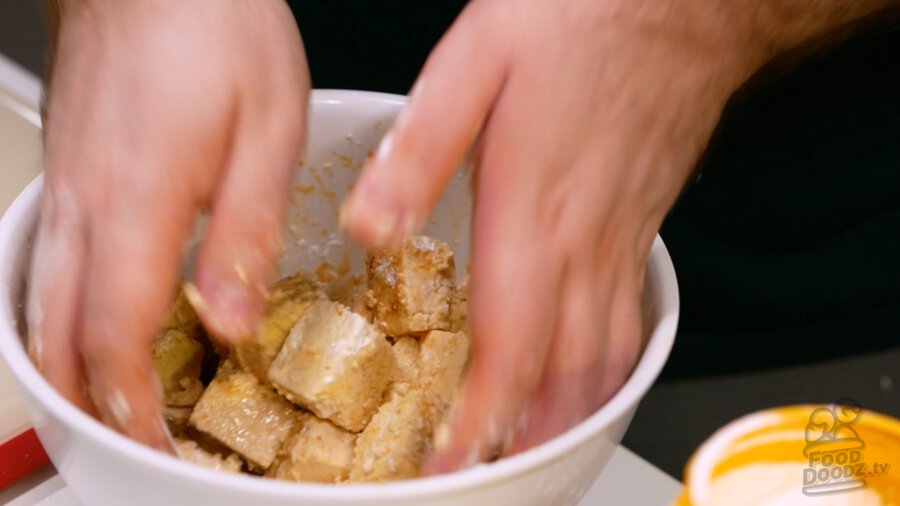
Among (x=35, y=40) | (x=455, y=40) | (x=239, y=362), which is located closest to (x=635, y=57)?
(x=455, y=40)

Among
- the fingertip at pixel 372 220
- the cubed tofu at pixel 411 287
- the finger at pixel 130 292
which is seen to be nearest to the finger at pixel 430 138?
the fingertip at pixel 372 220

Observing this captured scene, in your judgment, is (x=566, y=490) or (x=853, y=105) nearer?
(x=566, y=490)

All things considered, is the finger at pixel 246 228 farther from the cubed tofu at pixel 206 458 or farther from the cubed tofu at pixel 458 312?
the cubed tofu at pixel 458 312

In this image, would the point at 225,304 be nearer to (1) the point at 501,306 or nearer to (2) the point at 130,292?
(2) the point at 130,292

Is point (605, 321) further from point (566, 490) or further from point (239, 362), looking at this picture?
point (239, 362)

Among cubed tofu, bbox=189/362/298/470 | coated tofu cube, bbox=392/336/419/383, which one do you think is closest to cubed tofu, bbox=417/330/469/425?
coated tofu cube, bbox=392/336/419/383

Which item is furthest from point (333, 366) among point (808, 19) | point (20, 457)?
point (808, 19)
